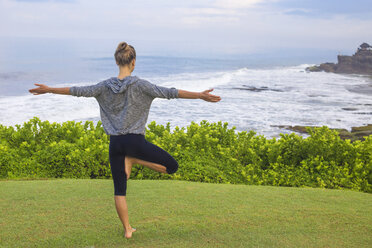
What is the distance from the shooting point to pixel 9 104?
24703mm

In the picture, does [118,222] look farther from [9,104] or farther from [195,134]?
[9,104]

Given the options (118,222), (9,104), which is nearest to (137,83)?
(118,222)

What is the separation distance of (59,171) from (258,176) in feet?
14.0

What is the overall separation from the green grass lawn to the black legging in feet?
2.72

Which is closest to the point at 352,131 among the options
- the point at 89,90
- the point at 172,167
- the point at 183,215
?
the point at 183,215

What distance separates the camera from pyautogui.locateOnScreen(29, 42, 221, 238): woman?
3.98m

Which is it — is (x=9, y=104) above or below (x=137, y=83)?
below

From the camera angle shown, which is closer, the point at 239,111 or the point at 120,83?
the point at 120,83

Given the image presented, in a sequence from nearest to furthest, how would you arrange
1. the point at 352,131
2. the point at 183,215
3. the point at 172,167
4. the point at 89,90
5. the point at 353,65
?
the point at 89,90 → the point at 172,167 → the point at 183,215 → the point at 352,131 → the point at 353,65

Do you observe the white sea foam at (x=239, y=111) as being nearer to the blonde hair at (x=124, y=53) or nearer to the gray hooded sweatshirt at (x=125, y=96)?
the gray hooded sweatshirt at (x=125, y=96)

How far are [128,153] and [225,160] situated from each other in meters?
4.06

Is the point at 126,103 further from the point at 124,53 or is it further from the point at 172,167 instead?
the point at 172,167

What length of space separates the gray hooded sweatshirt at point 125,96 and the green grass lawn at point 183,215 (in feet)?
4.73

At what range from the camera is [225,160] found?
7789 mm
